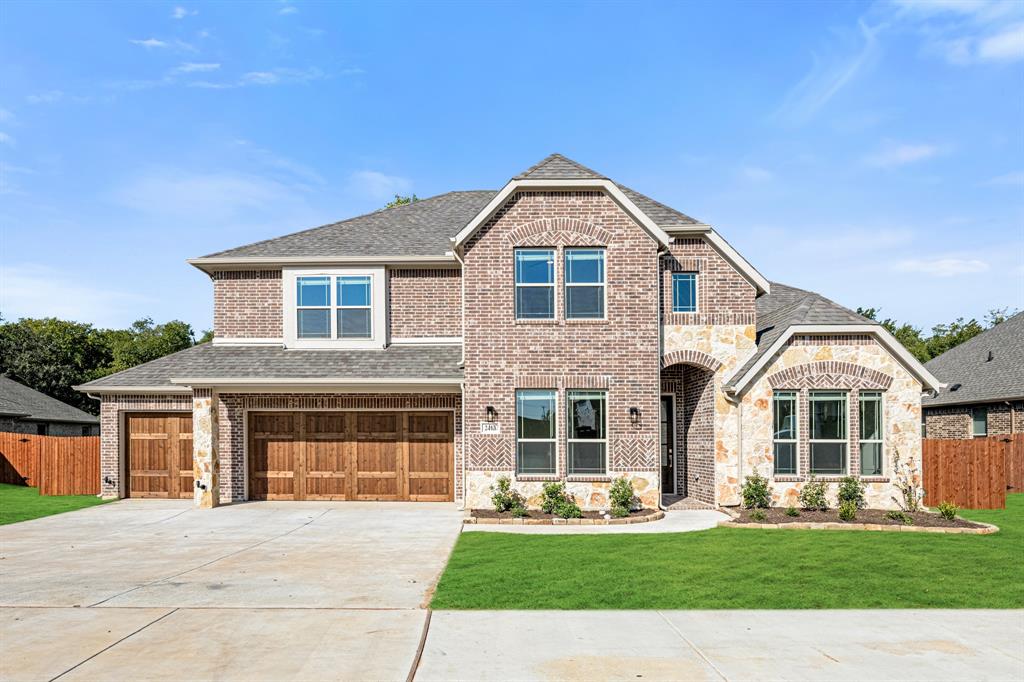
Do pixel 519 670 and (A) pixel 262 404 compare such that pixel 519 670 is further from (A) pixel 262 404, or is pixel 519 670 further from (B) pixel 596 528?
(A) pixel 262 404

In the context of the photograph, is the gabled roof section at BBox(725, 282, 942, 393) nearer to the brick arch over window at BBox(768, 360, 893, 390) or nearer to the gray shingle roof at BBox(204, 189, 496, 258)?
the brick arch over window at BBox(768, 360, 893, 390)

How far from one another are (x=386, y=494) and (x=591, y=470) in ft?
18.2

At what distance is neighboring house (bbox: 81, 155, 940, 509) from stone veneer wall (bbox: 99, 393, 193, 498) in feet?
0.19

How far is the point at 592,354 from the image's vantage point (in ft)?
56.3

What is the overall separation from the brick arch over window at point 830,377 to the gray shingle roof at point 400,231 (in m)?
4.37

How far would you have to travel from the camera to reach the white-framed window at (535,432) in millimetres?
17016

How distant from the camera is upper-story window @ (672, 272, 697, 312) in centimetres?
1842

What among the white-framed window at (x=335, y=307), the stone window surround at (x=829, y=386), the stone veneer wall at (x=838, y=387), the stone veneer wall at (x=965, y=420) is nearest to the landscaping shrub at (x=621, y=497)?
the stone veneer wall at (x=838, y=387)

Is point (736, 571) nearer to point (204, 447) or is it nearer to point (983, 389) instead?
point (204, 447)

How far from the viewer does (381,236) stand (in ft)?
67.1

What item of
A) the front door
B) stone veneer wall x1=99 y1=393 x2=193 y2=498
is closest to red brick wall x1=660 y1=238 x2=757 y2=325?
the front door

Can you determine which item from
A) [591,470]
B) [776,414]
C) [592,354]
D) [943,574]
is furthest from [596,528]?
[943,574]

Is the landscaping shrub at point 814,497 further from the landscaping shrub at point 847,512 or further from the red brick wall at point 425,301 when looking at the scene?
the red brick wall at point 425,301

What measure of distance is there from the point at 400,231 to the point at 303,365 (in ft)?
15.8
